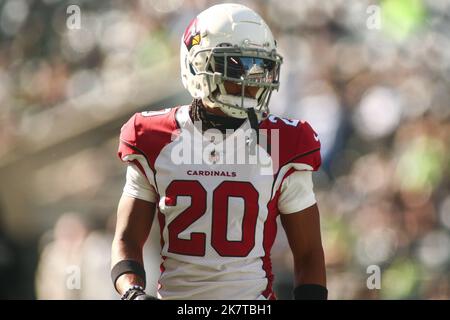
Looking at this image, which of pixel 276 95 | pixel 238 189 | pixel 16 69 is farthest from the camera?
pixel 16 69

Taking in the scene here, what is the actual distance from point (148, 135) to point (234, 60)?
35cm

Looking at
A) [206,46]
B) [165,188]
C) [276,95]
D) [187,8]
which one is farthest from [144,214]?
[187,8]

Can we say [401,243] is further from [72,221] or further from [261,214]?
[261,214]

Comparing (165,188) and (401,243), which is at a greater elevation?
(401,243)

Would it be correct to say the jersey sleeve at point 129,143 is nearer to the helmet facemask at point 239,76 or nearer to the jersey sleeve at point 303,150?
the helmet facemask at point 239,76

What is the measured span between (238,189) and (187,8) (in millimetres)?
2926

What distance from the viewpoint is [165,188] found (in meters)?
2.48

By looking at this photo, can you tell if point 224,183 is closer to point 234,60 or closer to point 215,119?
point 215,119

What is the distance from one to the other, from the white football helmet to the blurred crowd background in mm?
2364

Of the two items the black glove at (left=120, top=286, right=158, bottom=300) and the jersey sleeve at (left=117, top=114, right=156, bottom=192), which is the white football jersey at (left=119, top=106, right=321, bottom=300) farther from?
the black glove at (left=120, top=286, right=158, bottom=300)

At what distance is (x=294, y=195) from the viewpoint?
251cm

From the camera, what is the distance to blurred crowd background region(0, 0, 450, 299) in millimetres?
4965

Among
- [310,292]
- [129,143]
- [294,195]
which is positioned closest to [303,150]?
[294,195]

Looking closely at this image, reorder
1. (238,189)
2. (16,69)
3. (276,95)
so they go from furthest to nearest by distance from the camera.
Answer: (16,69) < (276,95) < (238,189)
